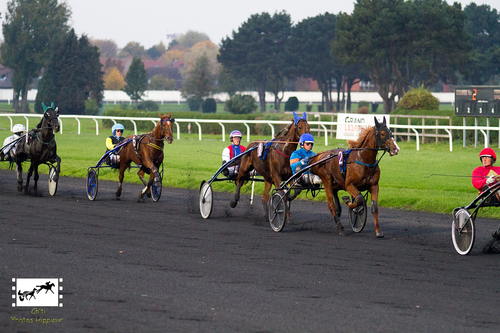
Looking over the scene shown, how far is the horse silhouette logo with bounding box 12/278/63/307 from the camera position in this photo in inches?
206

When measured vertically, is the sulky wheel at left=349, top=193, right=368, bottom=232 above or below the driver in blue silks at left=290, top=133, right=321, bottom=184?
below

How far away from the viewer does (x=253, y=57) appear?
62.5 m

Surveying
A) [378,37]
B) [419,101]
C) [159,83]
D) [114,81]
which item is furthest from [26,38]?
[419,101]

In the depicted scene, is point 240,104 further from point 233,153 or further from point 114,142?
point 233,153

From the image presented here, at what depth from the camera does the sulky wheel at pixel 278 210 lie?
8703 mm

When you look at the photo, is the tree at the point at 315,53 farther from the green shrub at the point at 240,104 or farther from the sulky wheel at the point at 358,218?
the sulky wheel at the point at 358,218

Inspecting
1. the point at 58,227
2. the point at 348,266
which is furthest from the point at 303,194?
the point at 348,266

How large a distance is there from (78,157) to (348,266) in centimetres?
1401

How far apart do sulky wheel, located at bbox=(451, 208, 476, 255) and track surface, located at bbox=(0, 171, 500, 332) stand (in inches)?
5.5

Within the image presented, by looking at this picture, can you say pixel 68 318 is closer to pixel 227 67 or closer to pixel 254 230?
pixel 254 230

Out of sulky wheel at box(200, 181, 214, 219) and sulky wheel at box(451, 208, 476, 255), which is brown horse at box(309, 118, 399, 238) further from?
sulky wheel at box(200, 181, 214, 219)

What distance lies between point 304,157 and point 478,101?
49.0 ft

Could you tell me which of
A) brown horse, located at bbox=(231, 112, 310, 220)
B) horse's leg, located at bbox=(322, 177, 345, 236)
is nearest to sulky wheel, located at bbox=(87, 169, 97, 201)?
brown horse, located at bbox=(231, 112, 310, 220)

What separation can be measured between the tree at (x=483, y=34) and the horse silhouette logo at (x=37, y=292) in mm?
53483
